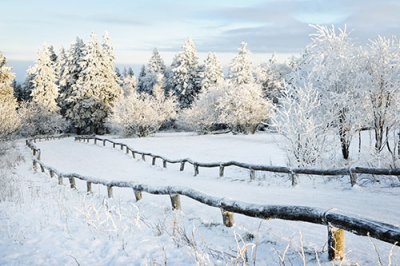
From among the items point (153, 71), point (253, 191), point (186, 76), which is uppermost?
point (153, 71)

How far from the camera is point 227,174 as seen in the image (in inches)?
760

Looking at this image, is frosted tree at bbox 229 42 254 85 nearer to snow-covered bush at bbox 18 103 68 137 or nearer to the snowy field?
snow-covered bush at bbox 18 103 68 137

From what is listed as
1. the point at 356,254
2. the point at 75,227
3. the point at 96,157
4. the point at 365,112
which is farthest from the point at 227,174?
the point at 96,157

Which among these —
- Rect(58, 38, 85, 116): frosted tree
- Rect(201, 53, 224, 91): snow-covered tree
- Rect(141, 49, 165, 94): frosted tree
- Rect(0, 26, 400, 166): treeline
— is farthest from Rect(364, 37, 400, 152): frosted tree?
Rect(141, 49, 165, 94): frosted tree

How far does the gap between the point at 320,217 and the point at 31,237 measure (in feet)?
19.7

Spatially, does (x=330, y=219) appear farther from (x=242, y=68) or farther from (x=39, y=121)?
(x=39, y=121)

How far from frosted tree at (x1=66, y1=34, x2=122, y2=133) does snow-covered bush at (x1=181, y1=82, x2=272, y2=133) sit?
1427 cm

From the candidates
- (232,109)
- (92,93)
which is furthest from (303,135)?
(92,93)

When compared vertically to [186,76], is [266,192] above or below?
below

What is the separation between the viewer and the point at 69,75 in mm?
65875

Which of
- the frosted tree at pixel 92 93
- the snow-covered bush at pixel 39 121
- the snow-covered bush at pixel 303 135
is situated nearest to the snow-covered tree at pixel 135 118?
the frosted tree at pixel 92 93

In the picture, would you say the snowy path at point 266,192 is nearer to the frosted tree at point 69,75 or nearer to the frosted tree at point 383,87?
the frosted tree at point 383,87

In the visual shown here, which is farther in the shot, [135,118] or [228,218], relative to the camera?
[135,118]

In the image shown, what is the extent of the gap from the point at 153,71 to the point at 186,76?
53.6ft
